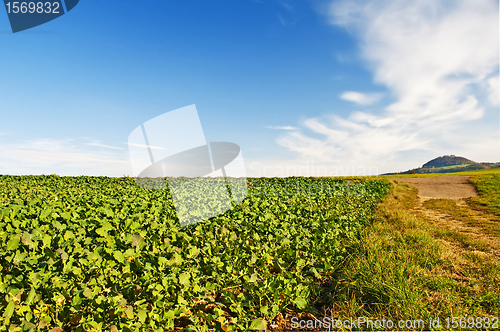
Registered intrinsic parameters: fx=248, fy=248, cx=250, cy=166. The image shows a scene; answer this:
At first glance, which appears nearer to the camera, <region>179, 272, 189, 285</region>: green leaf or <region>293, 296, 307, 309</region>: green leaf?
<region>179, 272, 189, 285</region>: green leaf

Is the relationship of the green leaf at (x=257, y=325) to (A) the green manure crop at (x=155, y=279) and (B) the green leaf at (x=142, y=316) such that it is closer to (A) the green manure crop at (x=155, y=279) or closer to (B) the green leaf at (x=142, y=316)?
(A) the green manure crop at (x=155, y=279)

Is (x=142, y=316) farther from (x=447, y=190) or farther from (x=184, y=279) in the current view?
(x=447, y=190)

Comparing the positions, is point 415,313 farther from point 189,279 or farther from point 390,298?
point 189,279

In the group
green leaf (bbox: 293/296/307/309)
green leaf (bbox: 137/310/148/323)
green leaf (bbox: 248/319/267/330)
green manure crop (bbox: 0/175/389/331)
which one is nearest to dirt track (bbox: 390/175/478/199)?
green manure crop (bbox: 0/175/389/331)

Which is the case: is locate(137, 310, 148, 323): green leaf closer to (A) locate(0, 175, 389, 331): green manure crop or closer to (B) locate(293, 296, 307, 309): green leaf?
(A) locate(0, 175, 389, 331): green manure crop

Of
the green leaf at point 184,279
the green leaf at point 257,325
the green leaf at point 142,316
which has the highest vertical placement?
the green leaf at point 184,279

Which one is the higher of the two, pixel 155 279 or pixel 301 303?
pixel 155 279

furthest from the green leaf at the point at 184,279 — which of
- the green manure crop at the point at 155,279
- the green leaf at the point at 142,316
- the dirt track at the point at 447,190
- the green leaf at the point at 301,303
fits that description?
the dirt track at the point at 447,190

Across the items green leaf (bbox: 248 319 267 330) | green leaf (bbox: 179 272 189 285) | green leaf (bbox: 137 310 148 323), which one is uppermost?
green leaf (bbox: 179 272 189 285)

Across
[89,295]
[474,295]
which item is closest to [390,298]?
[474,295]

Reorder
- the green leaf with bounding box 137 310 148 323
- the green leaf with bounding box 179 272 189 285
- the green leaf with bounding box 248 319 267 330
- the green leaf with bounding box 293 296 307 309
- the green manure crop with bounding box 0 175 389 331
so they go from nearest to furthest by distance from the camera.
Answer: the green leaf with bounding box 137 310 148 323 < the green leaf with bounding box 248 319 267 330 < the green manure crop with bounding box 0 175 389 331 < the green leaf with bounding box 179 272 189 285 < the green leaf with bounding box 293 296 307 309

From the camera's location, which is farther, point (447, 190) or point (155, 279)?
point (447, 190)

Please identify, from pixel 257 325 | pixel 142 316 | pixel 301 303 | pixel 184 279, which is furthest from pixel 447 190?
pixel 142 316

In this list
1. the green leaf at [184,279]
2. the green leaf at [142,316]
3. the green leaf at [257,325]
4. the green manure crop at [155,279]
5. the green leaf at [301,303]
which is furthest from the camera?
the green leaf at [301,303]
